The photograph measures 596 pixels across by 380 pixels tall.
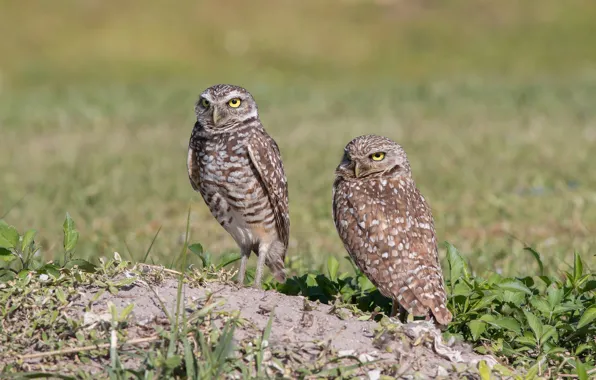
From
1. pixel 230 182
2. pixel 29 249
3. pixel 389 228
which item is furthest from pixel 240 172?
pixel 29 249

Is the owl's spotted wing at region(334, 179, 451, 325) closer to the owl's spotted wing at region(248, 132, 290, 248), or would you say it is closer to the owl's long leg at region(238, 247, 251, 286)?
the owl's spotted wing at region(248, 132, 290, 248)

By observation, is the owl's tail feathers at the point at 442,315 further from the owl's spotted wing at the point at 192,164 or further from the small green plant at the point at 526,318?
the owl's spotted wing at the point at 192,164

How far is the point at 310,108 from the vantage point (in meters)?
18.8

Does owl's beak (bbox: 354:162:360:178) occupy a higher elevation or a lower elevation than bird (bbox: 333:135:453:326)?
higher

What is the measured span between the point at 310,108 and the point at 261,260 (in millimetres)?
13505

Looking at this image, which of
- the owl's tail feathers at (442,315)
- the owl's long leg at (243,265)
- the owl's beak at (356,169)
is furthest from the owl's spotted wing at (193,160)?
the owl's tail feathers at (442,315)

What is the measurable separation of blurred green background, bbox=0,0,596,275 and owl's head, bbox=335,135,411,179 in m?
0.95

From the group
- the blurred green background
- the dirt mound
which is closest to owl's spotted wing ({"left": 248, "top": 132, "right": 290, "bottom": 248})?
the blurred green background

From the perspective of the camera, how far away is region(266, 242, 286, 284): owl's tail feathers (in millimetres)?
5672

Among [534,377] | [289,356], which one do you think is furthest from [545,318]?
[289,356]

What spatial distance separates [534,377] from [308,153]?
9.25 meters

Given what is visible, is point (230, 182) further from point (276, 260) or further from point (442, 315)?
point (442, 315)

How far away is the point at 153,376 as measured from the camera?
3.53m

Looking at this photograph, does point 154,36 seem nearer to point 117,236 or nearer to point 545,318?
point 117,236
